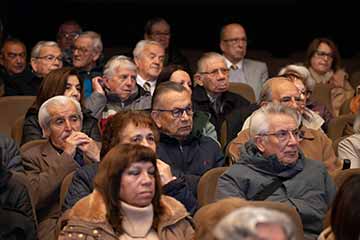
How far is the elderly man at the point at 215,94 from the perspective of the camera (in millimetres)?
6930

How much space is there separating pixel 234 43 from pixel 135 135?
10.8ft

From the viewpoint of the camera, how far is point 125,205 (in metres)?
4.35

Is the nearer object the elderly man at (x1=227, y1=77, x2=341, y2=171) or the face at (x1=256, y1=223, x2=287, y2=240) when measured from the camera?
the face at (x1=256, y1=223, x2=287, y2=240)

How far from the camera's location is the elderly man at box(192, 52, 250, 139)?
22.7 feet

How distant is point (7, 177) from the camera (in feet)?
15.3

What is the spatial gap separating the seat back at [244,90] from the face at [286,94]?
4.11 ft

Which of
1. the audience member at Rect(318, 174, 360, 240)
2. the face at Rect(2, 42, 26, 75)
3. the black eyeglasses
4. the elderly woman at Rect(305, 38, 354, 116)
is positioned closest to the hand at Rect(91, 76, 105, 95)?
the black eyeglasses

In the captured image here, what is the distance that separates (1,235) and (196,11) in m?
6.02

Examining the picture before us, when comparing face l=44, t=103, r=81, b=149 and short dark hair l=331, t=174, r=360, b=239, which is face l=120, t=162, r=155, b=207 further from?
face l=44, t=103, r=81, b=149

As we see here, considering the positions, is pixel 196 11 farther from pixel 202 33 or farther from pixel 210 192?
pixel 210 192

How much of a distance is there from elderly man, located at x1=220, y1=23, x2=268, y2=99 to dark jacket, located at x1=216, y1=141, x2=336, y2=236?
10.1 ft

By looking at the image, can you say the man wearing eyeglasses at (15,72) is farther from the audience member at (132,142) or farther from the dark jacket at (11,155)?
the audience member at (132,142)

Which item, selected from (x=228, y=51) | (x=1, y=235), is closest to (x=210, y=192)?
(x=1, y=235)

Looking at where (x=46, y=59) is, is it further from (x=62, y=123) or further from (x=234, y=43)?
(x=62, y=123)
